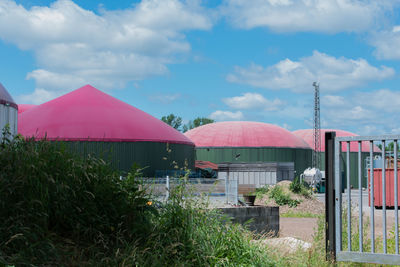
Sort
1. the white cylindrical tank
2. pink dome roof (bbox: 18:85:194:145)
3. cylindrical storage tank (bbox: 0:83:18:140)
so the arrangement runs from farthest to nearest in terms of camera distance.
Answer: the white cylindrical tank
pink dome roof (bbox: 18:85:194:145)
cylindrical storage tank (bbox: 0:83:18:140)

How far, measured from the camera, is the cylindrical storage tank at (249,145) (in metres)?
55.0

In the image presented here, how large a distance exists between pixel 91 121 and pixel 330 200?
92.7ft

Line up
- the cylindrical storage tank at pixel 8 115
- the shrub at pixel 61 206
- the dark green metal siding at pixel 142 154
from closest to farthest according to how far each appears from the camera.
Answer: the shrub at pixel 61 206, the cylindrical storage tank at pixel 8 115, the dark green metal siding at pixel 142 154

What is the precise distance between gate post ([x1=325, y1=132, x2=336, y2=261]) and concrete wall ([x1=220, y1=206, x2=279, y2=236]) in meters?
6.76

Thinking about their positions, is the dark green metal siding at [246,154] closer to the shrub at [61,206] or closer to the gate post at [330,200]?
the gate post at [330,200]

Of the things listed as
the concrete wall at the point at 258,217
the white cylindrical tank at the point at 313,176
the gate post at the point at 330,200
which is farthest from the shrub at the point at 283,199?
the white cylindrical tank at the point at 313,176

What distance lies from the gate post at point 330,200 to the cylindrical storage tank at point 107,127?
2559 centimetres

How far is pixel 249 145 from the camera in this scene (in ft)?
181

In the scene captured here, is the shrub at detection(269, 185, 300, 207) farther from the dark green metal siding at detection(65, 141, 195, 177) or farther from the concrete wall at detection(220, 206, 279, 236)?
the dark green metal siding at detection(65, 141, 195, 177)

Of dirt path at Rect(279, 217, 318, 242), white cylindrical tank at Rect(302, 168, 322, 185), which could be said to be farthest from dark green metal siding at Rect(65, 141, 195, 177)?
dirt path at Rect(279, 217, 318, 242)

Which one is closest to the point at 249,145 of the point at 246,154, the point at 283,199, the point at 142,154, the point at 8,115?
the point at 246,154

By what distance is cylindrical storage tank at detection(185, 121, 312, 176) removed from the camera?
55.0 m

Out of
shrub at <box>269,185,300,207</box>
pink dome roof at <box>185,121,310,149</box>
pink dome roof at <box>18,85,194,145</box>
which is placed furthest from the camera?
pink dome roof at <box>185,121,310,149</box>

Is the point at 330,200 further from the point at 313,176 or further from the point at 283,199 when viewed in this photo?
the point at 313,176
